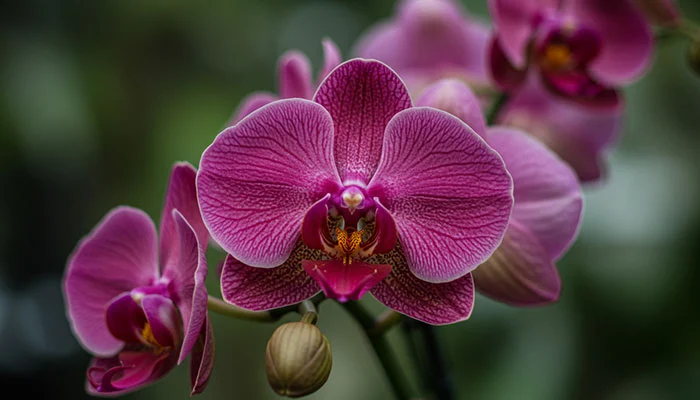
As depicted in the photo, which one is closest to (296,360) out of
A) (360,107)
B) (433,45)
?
(360,107)

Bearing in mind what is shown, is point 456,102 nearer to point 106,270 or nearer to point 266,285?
point 266,285

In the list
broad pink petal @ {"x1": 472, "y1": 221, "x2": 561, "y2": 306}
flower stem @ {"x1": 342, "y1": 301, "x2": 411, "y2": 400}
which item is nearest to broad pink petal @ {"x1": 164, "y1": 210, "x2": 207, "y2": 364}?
flower stem @ {"x1": 342, "y1": 301, "x2": 411, "y2": 400}

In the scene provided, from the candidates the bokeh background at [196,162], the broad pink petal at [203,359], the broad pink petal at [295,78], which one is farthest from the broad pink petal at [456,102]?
the bokeh background at [196,162]

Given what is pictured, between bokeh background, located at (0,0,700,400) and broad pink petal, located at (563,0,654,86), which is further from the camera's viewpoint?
bokeh background, located at (0,0,700,400)

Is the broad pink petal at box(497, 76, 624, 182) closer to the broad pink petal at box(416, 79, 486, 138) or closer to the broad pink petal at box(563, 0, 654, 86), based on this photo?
the broad pink petal at box(563, 0, 654, 86)

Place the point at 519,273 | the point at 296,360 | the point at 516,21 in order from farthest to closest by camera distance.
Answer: the point at 516,21
the point at 519,273
the point at 296,360

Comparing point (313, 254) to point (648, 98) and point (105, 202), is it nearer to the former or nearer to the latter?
point (648, 98)

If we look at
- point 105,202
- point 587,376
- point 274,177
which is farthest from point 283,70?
point 105,202
